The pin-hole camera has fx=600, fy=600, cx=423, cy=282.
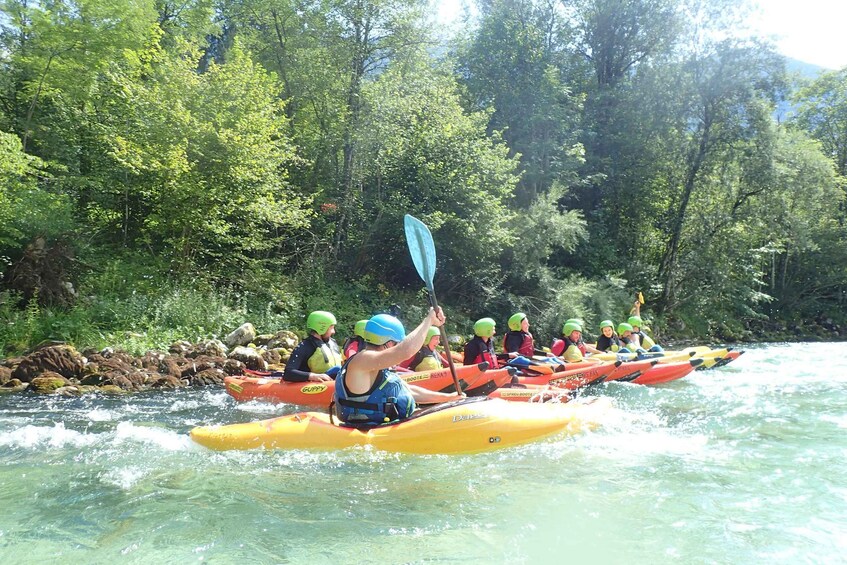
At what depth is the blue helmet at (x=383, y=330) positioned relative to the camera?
4.50m

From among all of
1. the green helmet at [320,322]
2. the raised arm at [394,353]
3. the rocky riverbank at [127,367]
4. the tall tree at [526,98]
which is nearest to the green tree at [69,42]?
the rocky riverbank at [127,367]

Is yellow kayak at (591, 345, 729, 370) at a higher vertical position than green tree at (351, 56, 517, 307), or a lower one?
lower

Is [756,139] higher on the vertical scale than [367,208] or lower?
higher

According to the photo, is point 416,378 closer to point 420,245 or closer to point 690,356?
point 420,245

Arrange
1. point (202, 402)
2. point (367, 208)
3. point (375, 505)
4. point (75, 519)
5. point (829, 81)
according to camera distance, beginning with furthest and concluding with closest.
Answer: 1. point (829, 81)
2. point (367, 208)
3. point (202, 402)
4. point (375, 505)
5. point (75, 519)

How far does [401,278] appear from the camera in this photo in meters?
15.7

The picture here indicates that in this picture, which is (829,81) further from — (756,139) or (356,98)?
(356,98)

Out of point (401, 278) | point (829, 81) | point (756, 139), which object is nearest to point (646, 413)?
point (401, 278)

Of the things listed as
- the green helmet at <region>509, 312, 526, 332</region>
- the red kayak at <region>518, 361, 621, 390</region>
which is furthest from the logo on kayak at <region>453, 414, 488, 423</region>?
the green helmet at <region>509, 312, 526, 332</region>

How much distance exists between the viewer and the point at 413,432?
4.75m

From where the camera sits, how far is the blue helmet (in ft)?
14.8

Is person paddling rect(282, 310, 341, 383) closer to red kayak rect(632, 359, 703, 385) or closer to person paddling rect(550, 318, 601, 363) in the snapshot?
person paddling rect(550, 318, 601, 363)

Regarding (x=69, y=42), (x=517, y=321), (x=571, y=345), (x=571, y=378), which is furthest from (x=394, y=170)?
(x=571, y=378)

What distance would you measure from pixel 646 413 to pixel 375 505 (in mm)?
4264
